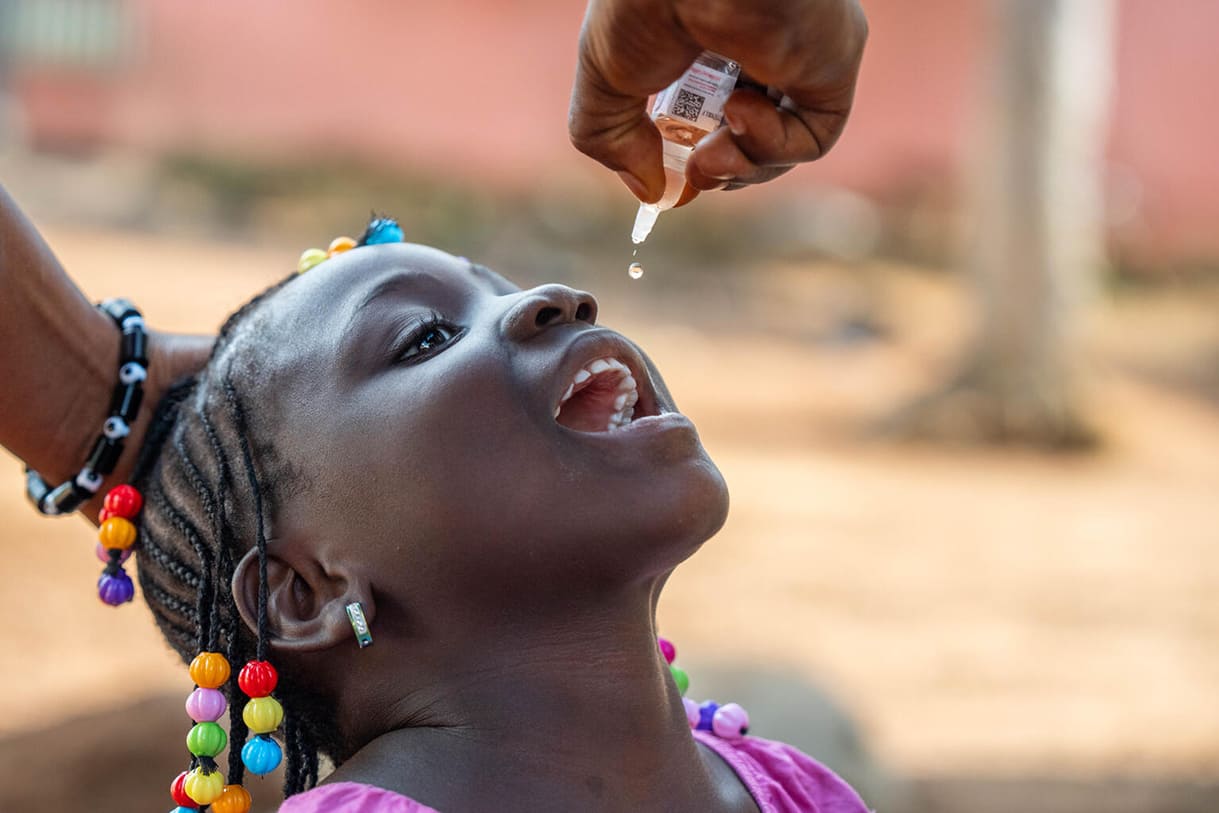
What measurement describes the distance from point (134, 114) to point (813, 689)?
14503 millimetres

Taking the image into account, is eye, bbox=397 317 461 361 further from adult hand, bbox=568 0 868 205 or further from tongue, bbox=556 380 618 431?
adult hand, bbox=568 0 868 205

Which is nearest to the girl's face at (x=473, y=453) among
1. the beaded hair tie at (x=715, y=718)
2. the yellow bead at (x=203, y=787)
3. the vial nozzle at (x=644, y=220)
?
the vial nozzle at (x=644, y=220)

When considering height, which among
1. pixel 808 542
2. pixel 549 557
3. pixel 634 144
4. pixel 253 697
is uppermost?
pixel 634 144

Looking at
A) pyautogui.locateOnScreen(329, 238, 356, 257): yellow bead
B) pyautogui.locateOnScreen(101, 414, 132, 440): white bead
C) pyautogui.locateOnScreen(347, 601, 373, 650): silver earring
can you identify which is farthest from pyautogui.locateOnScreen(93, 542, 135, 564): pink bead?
pyautogui.locateOnScreen(329, 238, 356, 257): yellow bead

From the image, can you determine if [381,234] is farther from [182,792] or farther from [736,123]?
[182,792]

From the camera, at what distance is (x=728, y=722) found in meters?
2.10

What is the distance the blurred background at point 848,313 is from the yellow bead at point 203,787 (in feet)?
5.77

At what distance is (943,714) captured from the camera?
5.40 m

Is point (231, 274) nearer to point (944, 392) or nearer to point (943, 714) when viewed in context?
point (944, 392)

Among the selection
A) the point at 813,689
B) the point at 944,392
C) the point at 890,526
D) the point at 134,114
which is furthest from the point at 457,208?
the point at 813,689

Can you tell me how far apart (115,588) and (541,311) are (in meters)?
0.72

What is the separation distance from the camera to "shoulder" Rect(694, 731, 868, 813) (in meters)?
1.95

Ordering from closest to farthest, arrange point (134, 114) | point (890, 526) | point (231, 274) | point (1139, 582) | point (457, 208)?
point (1139, 582) < point (890, 526) < point (231, 274) < point (457, 208) < point (134, 114)

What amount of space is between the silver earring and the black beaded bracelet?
1.58 feet
